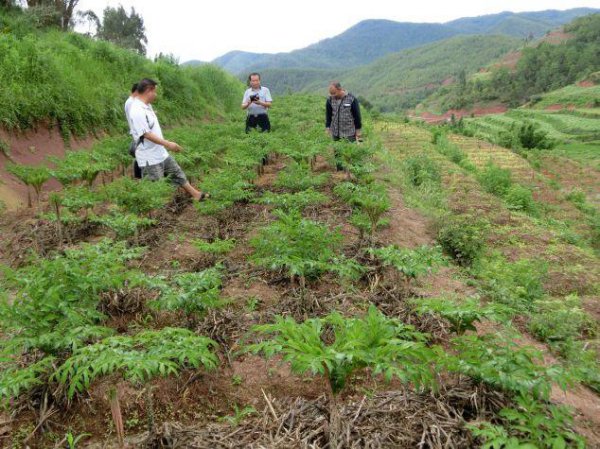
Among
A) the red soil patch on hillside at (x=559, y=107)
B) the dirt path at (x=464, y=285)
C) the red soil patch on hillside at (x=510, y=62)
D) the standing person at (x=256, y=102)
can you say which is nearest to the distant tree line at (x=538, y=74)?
the red soil patch on hillside at (x=510, y=62)

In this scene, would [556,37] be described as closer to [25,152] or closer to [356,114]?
[356,114]

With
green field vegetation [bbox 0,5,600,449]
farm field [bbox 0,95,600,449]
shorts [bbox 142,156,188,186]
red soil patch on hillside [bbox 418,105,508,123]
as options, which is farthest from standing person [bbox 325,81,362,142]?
red soil patch on hillside [bbox 418,105,508,123]

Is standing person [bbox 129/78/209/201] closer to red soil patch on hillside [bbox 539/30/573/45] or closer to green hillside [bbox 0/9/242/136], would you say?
green hillside [bbox 0/9/242/136]

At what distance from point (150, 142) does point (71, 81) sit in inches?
231

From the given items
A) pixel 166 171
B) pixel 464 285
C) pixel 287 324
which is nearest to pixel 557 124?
pixel 464 285

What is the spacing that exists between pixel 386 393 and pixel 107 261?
2.11m

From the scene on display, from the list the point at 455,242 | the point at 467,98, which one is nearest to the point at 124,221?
the point at 455,242

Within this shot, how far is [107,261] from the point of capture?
10.0ft

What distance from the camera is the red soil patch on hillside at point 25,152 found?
24.9 ft

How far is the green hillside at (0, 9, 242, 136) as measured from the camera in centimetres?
914

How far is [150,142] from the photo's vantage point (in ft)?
20.6

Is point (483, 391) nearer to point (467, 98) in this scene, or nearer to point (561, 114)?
point (561, 114)

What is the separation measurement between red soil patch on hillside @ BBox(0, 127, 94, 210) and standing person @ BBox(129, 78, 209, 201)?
9.26 feet

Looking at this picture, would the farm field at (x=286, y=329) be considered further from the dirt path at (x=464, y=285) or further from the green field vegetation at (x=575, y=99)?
the green field vegetation at (x=575, y=99)
